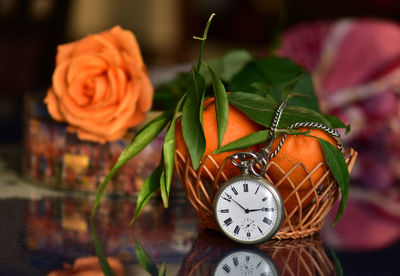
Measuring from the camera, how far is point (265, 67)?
719 mm

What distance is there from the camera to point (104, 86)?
2.26 ft

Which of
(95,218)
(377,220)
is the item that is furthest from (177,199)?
(377,220)

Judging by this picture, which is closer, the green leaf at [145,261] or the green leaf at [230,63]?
the green leaf at [145,261]

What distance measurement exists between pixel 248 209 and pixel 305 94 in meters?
0.19

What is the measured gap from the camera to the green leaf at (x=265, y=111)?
532mm

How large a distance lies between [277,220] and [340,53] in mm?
844

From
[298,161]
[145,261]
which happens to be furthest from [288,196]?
[145,261]

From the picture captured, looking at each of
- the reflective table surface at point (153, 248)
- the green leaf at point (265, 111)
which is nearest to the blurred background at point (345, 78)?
the reflective table surface at point (153, 248)

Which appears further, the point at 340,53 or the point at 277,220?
the point at 340,53

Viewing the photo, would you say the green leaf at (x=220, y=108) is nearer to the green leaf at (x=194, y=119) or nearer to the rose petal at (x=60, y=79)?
the green leaf at (x=194, y=119)

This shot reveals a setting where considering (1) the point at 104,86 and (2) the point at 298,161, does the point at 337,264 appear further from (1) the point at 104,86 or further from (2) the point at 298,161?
(1) the point at 104,86

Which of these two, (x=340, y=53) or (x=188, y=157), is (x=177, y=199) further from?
(x=340, y=53)

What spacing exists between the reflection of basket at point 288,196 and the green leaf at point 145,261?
66 mm

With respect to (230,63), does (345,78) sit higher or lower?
lower
